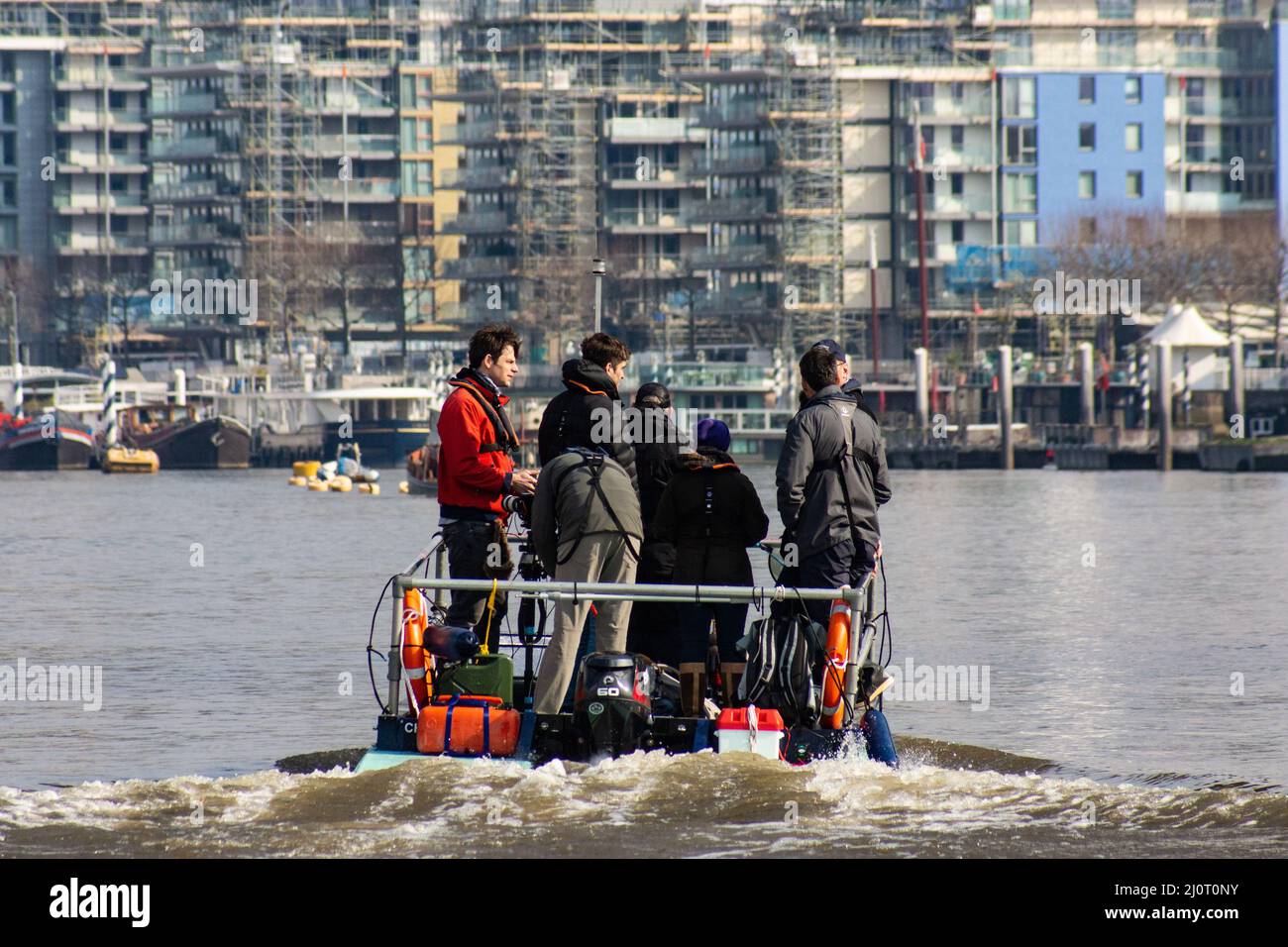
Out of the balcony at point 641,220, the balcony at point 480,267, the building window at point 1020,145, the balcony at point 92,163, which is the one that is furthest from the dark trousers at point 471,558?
the balcony at point 92,163

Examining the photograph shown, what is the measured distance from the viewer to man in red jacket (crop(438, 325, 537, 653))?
650 inches

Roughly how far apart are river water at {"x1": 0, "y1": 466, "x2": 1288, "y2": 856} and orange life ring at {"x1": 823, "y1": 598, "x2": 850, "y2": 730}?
1.59ft

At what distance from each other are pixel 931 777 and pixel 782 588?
6.97 feet

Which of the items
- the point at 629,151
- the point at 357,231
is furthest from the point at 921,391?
the point at 357,231

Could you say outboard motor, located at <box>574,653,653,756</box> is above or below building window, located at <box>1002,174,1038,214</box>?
below

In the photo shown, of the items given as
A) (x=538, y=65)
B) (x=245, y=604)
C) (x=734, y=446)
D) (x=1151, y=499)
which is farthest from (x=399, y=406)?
(x=245, y=604)

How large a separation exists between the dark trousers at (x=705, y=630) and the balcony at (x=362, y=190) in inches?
5719

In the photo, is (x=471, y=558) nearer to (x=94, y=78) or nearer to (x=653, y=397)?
(x=653, y=397)

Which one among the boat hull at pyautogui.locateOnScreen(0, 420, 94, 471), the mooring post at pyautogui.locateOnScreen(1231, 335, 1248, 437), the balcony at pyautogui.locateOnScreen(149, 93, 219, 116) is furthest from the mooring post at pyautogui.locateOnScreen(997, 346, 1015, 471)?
the balcony at pyautogui.locateOnScreen(149, 93, 219, 116)

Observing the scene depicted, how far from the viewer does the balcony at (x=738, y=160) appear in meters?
145

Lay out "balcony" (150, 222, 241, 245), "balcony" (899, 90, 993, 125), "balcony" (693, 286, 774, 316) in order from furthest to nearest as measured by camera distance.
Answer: "balcony" (150, 222, 241, 245) < "balcony" (693, 286, 774, 316) < "balcony" (899, 90, 993, 125)

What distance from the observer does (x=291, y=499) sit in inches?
3278

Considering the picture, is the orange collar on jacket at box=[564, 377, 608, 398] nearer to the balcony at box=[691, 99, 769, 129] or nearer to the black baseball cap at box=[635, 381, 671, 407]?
the black baseball cap at box=[635, 381, 671, 407]

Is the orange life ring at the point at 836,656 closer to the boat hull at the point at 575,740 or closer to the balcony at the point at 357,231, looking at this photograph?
the boat hull at the point at 575,740
